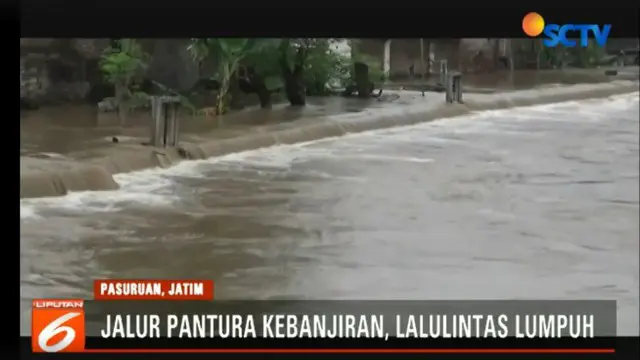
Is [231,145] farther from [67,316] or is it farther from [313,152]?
[67,316]

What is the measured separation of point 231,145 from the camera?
134cm

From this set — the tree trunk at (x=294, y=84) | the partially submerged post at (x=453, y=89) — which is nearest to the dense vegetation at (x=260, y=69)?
the tree trunk at (x=294, y=84)

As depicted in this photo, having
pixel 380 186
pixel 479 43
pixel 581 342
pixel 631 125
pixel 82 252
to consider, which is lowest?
pixel 581 342

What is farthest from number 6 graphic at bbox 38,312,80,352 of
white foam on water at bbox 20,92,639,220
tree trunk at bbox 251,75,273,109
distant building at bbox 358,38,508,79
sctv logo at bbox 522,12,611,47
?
sctv logo at bbox 522,12,611,47

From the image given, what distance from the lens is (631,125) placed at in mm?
1324

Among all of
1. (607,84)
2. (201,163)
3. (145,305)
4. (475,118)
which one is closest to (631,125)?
(607,84)

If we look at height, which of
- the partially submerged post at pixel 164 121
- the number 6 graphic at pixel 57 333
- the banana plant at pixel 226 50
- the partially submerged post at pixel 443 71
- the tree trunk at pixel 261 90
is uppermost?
the banana plant at pixel 226 50

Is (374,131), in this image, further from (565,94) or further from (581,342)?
(581,342)

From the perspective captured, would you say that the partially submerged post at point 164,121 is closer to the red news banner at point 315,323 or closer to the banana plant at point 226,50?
the banana plant at point 226,50

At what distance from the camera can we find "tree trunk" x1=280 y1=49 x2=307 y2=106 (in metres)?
1.30

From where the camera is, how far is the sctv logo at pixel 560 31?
1262 mm

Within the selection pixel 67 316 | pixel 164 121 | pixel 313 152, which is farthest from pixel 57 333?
pixel 313 152

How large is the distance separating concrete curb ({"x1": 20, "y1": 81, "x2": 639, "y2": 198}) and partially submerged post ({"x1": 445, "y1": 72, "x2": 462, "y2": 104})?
0.03 feet

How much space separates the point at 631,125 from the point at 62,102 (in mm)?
878
